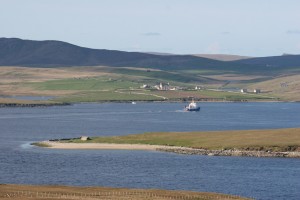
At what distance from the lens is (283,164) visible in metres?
112

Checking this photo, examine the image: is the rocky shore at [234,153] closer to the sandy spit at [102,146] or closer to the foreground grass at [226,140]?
the foreground grass at [226,140]

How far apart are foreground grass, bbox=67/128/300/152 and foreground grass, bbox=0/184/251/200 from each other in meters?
41.6

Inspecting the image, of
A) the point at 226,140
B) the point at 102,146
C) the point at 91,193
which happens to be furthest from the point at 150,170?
the point at 102,146

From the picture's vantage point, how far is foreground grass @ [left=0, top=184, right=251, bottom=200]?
7994cm

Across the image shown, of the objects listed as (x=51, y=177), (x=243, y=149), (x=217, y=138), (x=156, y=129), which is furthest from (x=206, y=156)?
(x=156, y=129)

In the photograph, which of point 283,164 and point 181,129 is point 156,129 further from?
point 283,164

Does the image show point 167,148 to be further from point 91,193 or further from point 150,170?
point 91,193

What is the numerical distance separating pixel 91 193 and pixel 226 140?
5311cm

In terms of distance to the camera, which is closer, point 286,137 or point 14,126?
point 286,137

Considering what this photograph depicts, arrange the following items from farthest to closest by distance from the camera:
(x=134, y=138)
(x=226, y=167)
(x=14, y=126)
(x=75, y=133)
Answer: (x=14, y=126), (x=75, y=133), (x=134, y=138), (x=226, y=167)

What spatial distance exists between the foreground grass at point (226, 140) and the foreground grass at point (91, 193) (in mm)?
41639

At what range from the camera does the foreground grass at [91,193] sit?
79938 millimetres

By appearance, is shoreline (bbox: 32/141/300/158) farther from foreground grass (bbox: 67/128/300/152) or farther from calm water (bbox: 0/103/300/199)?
calm water (bbox: 0/103/300/199)

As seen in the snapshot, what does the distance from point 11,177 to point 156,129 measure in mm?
76825
